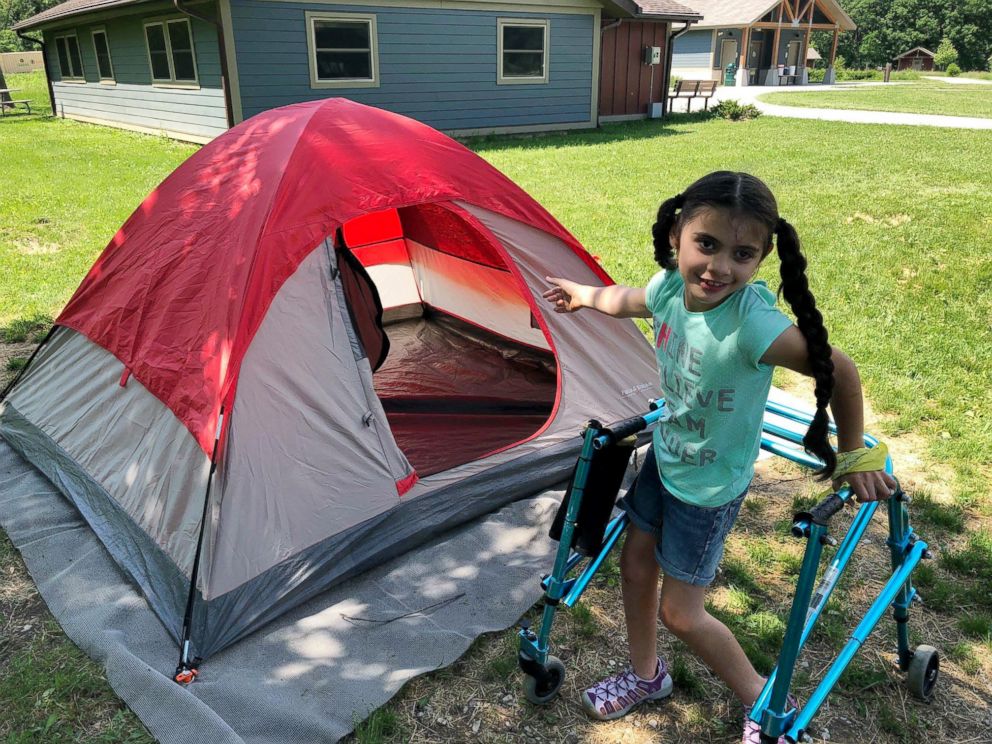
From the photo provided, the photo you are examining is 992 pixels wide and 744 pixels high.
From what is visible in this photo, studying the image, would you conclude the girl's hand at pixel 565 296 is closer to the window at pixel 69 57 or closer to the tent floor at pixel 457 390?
the tent floor at pixel 457 390

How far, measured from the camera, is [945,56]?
48062 mm

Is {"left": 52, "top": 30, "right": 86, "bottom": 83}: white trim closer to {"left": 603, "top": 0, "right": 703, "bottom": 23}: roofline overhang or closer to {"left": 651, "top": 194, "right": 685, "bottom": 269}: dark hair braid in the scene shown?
{"left": 603, "top": 0, "right": 703, "bottom": 23}: roofline overhang

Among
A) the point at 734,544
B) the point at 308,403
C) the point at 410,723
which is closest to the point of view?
the point at 410,723

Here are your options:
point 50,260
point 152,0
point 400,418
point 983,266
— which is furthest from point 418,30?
point 400,418

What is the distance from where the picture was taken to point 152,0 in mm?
A: 12797

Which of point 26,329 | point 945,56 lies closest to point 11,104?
point 26,329

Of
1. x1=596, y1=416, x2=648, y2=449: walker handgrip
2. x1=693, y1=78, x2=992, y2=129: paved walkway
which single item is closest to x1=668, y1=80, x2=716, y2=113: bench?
x1=693, y1=78, x2=992, y2=129: paved walkway

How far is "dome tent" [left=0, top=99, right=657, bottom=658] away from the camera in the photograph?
282 cm

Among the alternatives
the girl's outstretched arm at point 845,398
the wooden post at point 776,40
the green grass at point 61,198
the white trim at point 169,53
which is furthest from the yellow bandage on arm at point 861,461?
the wooden post at point 776,40

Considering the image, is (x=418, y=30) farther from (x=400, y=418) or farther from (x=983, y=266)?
(x=400, y=418)

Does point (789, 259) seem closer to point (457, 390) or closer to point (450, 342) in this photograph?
point (457, 390)

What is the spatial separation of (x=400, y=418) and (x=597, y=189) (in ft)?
21.6

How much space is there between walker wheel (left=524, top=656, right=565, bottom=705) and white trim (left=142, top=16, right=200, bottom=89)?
12.8m

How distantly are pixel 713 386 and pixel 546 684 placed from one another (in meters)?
1.15
